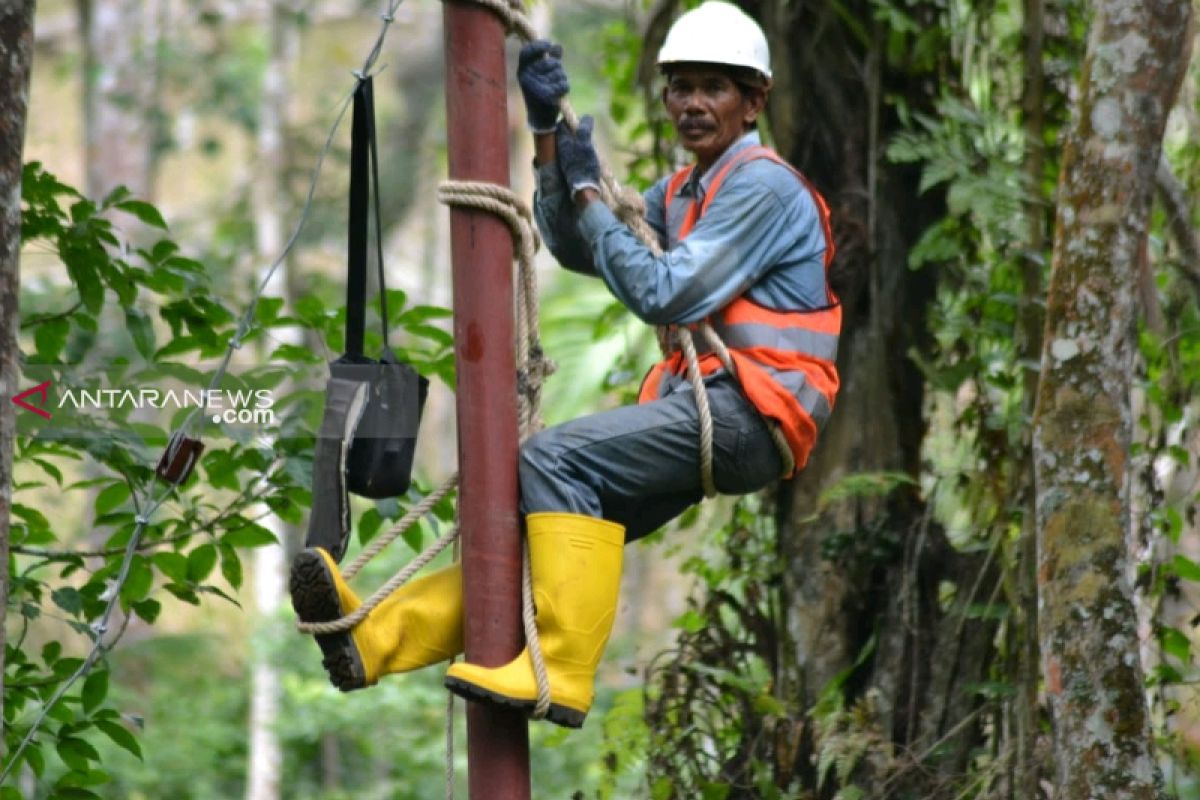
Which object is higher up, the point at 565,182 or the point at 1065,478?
the point at 565,182

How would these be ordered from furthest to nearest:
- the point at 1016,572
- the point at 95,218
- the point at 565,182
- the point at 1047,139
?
the point at 1047,139 < the point at 1016,572 < the point at 95,218 < the point at 565,182

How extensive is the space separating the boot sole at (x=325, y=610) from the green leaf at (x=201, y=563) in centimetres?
127

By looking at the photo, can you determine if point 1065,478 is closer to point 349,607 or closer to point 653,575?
point 349,607

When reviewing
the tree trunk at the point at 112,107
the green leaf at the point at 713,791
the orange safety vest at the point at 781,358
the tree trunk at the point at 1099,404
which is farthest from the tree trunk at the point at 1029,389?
the tree trunk at the point at 112,107

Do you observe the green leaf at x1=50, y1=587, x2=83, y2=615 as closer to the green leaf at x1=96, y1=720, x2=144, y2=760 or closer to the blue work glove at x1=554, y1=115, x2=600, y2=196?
the green leaf at x1=96, y1=720, x2=144, y2=760

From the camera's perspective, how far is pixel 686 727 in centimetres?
552

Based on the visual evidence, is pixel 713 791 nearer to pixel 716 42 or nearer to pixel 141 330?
pixel 141 330

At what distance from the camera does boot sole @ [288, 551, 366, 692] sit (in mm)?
3479

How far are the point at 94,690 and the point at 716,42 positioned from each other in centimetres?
232

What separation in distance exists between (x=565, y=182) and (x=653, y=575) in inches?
729

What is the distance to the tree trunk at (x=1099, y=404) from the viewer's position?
13.3 ft

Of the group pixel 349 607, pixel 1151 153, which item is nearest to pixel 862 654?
pixel 1151 153

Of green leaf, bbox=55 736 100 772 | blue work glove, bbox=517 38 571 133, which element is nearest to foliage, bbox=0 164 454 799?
green leaf, bbox=55 736 100 772

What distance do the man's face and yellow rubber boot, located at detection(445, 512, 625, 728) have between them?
41.2 inches
